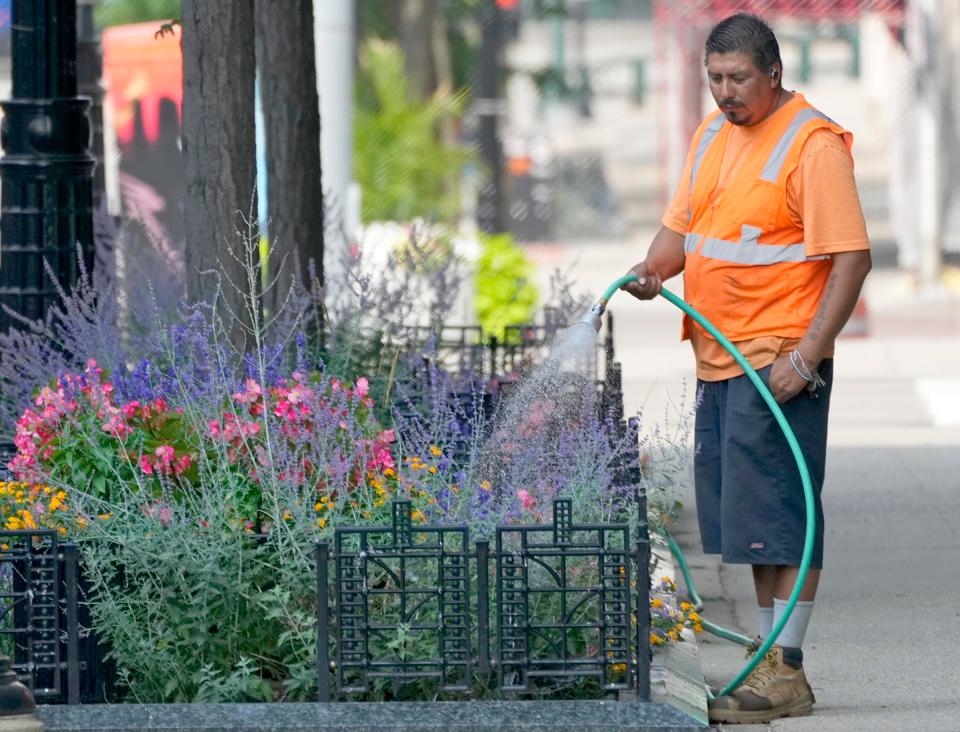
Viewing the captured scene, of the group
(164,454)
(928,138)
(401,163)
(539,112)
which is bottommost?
(164,454)

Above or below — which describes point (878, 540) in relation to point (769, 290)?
below

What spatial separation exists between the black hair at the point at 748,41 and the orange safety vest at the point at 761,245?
0.16m

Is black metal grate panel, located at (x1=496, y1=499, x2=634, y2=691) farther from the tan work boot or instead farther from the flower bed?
the tan work boot

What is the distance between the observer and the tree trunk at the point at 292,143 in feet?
24.3

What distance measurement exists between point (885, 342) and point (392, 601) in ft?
34.6

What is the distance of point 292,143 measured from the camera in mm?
7434

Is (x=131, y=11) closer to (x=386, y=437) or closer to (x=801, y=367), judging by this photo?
(x=386, y=437)

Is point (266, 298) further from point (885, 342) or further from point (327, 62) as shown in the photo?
point (885, 342)

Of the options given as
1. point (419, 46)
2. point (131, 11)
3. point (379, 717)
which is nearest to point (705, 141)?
point (379, 717)

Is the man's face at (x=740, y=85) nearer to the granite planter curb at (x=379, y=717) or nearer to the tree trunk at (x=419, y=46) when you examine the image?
the granite planter curb at (x=379, y=717)

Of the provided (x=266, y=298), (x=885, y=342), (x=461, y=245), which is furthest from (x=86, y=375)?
(x=885, y=342)

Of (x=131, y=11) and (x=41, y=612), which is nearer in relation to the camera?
(x=41, y=612)

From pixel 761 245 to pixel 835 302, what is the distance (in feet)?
0.87

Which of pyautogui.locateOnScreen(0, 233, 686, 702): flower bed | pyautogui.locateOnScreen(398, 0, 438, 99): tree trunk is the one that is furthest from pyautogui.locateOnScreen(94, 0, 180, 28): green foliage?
pyautogui.locateOnScreen(0, 233, 686, 702): flower bed
